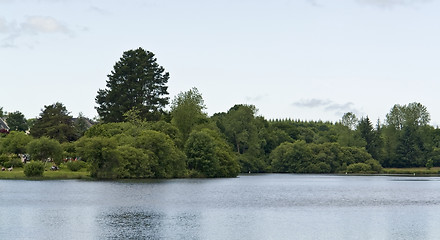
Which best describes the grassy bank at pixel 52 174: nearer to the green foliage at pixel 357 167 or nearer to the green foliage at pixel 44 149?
the green foliage at pixel 44 149

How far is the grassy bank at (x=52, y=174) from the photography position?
318ft

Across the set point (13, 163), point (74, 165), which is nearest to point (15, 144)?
point (13, 163)

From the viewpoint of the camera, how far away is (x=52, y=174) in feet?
328

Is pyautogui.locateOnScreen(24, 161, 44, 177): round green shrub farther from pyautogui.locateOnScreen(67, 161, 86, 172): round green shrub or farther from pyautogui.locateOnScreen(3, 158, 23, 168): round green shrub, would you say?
pyautogui.locateOnScreen(3, 158, 23, 168): round green shrub

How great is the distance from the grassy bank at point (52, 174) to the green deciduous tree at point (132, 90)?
39338 mm

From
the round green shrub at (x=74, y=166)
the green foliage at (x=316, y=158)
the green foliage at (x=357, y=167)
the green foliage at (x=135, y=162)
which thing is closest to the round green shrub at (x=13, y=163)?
the round green shrub at (x=74, y=166)

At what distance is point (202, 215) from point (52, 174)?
52.9 metres

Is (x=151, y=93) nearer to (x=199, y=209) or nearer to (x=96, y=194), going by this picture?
(x=96, y=194)

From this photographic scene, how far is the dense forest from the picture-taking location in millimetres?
106062

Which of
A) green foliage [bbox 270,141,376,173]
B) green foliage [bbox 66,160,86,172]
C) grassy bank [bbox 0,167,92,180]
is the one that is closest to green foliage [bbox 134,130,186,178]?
green foliage [bbox 66,160,86,172]

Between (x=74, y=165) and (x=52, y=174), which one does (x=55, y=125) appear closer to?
(x=74, y=165)

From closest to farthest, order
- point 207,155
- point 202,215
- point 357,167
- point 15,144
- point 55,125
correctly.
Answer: point 202,215 → point 15,144 → point 207,155 → point 55,125 → point 357,167

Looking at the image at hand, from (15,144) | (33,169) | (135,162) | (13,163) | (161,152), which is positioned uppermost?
(15,144)

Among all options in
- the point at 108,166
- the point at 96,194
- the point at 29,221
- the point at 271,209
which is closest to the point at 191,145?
the point at 108,166
